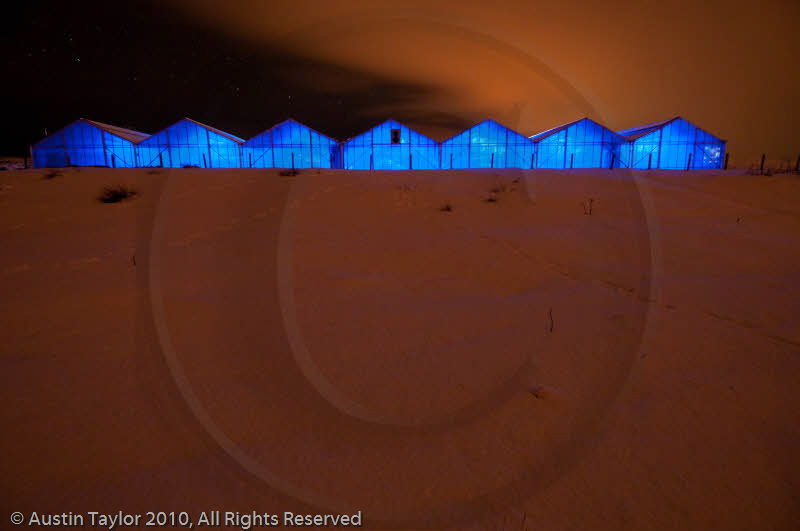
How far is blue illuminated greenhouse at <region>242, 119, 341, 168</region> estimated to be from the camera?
27.9 metres

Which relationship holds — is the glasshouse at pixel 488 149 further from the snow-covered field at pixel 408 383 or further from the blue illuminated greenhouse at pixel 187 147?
the snow-covered field at pixel 408 383

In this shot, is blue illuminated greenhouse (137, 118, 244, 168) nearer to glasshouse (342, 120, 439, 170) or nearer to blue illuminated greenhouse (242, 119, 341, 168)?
blue illuminated greenhouse (242, 119, 341, 168)

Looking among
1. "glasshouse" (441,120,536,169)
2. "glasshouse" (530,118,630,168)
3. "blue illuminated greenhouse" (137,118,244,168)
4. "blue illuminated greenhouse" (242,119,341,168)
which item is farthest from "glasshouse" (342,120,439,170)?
"blue illuminated greenhouse" (137,118,244,168)

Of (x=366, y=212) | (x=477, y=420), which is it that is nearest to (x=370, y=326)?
(x=477, y=420)

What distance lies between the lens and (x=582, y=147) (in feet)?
96.8

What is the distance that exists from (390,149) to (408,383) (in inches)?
1088

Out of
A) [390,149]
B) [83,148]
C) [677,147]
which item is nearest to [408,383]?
[390,149]

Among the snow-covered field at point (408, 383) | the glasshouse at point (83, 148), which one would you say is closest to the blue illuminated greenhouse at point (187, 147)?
the glasshouse at point (83, 148)

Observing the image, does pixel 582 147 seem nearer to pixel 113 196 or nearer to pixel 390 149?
pixel 390 149

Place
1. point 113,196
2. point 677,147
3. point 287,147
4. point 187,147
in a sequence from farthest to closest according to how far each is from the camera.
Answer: point 677,147, point 287,147, point 187,147, point 113,196

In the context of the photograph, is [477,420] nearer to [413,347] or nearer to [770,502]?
[413,347]

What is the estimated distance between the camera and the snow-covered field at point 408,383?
6.05 ft

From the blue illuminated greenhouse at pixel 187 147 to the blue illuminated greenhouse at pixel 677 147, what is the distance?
3009cm

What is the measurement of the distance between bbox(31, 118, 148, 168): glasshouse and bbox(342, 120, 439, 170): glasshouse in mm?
15730
